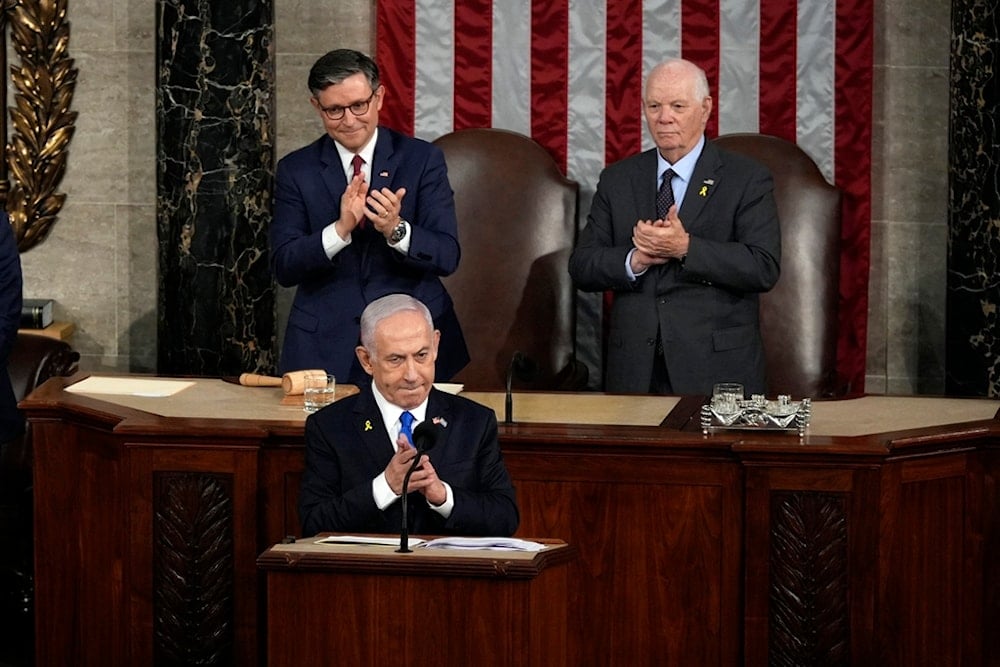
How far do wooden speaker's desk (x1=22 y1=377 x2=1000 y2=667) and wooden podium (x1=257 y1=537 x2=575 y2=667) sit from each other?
1083mm

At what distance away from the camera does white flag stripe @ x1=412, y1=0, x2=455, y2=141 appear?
7.44 m

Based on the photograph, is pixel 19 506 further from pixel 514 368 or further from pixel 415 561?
pixel 415 561

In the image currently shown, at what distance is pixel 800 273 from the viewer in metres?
7.04

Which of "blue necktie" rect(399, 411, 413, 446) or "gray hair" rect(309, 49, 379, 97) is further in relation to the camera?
"gray hair" rect(309, 49, 379, 97)

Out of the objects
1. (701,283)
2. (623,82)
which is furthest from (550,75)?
(701,283)

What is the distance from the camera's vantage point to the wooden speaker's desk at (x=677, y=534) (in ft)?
14.7

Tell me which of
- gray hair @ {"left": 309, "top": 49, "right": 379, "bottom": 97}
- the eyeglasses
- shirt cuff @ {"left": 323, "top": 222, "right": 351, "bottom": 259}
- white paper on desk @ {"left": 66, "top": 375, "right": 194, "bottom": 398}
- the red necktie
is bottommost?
white paper on desk @ {"left": 66, "top": 375, "right": 194, "bottom": 398}

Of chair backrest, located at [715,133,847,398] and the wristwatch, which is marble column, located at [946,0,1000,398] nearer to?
chair backrest, located at [715,133,847,398]

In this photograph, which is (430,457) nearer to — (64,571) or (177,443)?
(177,443)

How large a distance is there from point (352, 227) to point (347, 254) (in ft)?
0.74

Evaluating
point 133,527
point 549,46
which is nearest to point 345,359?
point 133,527

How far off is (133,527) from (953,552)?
234 centimetres

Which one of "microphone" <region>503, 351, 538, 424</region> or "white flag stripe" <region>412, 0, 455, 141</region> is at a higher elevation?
"white flag stripe" <region>412, 0, 455, 141</region>

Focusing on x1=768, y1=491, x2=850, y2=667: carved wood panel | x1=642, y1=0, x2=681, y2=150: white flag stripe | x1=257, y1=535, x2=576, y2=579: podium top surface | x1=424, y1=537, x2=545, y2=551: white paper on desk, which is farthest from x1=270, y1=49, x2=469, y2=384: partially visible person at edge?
x1=642, y1=0, x2=681, y2=150: white flag stripe
